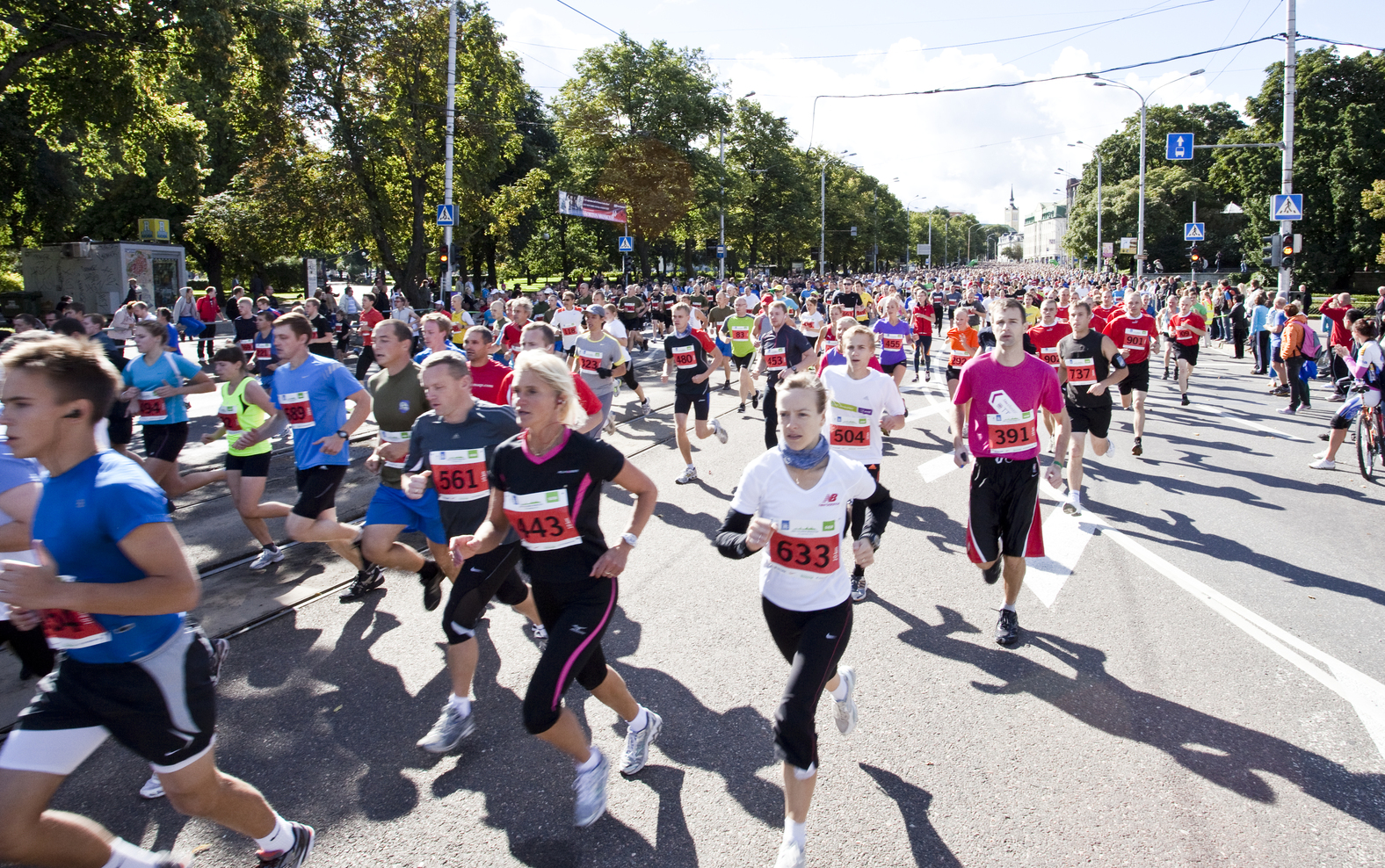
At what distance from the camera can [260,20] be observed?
57.8 ft

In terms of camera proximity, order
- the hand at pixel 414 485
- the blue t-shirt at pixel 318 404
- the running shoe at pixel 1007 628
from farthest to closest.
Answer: the blue t-shirt at pixel 318 404 → the running shoe at pixel 1007 628 → the hand at pixel 414 485

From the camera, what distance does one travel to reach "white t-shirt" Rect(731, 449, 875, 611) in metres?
3.37

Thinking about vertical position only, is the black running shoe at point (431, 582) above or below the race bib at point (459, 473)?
below

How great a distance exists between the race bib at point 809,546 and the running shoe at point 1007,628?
7.25ft

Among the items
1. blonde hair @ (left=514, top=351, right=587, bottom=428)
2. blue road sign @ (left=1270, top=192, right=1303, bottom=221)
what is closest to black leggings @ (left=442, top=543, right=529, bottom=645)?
blonde hair @ (left=514, top=351, right=587, bottom=428)

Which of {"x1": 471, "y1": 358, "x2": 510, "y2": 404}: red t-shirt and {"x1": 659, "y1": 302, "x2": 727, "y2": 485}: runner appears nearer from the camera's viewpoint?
{"x1": 471, "y1": 358, "x2": 510, "y2": 404}: red t-shirt

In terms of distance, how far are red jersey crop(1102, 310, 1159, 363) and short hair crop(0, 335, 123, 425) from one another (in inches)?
419

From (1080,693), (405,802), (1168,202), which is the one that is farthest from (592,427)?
(1168,202)

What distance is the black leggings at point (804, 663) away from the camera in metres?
3.04

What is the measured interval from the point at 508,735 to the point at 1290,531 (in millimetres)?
7050

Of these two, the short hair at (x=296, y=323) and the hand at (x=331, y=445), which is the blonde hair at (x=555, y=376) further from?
the short hair at (x=296, y=323)

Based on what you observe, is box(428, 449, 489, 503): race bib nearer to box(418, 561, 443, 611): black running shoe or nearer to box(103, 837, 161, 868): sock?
box(418, 561, 443, 611): black running shoe

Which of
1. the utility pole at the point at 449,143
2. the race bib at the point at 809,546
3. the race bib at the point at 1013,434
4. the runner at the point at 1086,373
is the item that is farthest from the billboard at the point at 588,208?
the race bib at the point at 809,546

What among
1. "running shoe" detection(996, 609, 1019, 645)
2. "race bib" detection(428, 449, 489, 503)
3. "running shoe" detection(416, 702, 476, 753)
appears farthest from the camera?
"running shoe" detection(996, 609, 1019, 645)
